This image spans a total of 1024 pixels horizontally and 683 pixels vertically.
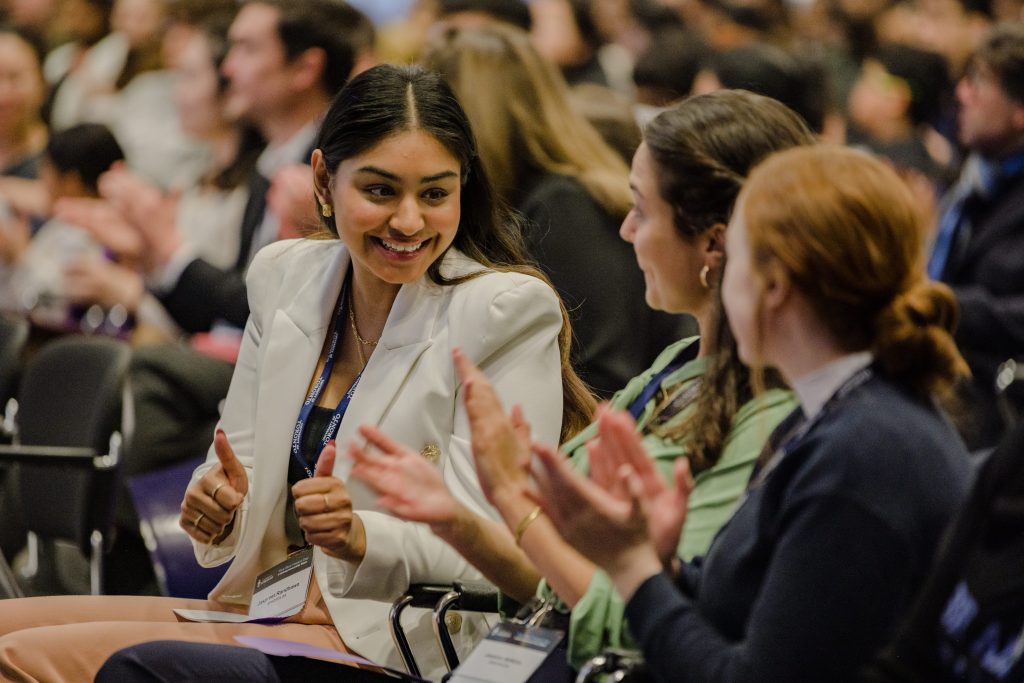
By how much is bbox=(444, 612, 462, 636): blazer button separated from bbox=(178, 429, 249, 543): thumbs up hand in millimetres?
416

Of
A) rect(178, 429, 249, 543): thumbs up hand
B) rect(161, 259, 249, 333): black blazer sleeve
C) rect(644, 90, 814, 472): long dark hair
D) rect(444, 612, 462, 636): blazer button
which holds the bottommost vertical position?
rect(161, 259, 249, 333): black blazer sleeve

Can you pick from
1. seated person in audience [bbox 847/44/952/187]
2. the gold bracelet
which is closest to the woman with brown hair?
the gold bracelet

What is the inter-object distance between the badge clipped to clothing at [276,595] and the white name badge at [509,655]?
426 mm

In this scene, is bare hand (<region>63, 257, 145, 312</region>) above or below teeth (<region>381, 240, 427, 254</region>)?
below

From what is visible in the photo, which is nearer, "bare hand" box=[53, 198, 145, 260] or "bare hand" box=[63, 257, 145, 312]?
"bare hand" box=[53, 198, 145, 260]

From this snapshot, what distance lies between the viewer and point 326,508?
2174 millimetres

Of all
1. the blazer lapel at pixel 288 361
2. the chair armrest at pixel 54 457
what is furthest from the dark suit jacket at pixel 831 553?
the chair armrest at pixel 54 457

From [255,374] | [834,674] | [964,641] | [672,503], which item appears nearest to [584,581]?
[672,503]

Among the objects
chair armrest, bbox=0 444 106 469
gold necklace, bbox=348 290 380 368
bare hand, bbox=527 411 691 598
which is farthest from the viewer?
chair armrest, bbox=0 444 106 469

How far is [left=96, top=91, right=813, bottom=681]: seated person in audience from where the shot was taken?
1.90 meters

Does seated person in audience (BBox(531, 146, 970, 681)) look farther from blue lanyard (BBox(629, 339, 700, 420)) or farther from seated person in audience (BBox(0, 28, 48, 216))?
seated person in audience (BBox(0, 28, 48, 216))

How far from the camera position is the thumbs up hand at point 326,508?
2160mm

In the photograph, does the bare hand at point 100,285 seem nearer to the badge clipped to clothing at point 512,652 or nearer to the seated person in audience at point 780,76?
the seated person in audience at point 780,76

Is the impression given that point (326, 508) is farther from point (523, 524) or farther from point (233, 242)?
point (233, 242)
